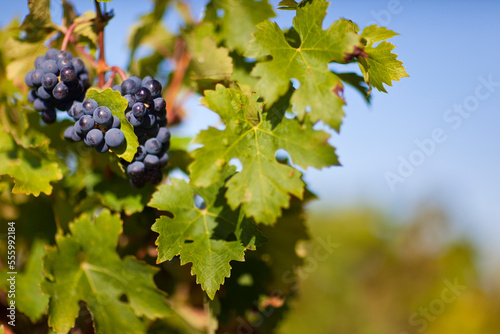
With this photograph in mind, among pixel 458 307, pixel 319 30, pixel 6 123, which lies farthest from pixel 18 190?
pixel 458 307

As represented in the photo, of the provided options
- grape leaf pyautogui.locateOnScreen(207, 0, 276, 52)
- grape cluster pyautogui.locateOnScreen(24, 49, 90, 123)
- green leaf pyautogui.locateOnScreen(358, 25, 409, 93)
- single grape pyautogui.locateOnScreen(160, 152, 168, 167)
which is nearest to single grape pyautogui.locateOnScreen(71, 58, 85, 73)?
grape cluster pyautogui.locateOnScreen(24, 49, 90, 123)

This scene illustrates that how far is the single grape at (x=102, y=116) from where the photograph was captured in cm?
94

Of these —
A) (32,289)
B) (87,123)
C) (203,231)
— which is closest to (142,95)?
(87,123)

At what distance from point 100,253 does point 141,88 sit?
0.50 m

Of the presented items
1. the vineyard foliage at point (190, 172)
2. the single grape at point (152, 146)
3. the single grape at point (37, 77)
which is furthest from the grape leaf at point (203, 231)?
the single grape at point (37, 77)

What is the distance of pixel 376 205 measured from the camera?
722 inches

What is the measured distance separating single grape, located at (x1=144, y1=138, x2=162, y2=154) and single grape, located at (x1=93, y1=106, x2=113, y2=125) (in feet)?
0.37

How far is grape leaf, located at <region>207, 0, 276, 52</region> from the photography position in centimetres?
132

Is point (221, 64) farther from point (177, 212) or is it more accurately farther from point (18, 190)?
point (18, 190)

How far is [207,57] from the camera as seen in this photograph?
1.32 m

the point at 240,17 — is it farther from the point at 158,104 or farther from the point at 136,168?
the point at 136,168

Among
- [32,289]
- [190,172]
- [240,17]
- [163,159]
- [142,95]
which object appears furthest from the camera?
[240,17]

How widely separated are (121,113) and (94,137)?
8cm

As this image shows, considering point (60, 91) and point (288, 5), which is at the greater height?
point (288, 5)
